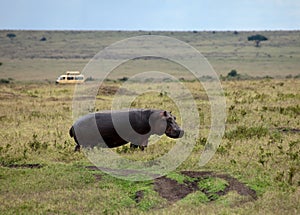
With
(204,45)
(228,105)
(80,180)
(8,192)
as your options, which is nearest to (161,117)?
(80,180)

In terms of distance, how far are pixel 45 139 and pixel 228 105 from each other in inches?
416

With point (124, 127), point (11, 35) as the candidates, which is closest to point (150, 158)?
point (124, 127)

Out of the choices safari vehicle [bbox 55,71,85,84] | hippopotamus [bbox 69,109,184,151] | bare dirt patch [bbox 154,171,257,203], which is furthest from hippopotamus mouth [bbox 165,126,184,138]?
safari vehicle [bbox 55,71,85,84]

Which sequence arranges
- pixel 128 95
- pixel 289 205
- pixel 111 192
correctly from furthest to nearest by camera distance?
pixel 128 95
pixel 111 192
pixel 289 205

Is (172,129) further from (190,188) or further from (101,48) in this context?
(101,48)

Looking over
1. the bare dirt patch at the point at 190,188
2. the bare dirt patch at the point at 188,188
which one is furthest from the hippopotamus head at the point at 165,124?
the bare dirt patch at the point at 188,188

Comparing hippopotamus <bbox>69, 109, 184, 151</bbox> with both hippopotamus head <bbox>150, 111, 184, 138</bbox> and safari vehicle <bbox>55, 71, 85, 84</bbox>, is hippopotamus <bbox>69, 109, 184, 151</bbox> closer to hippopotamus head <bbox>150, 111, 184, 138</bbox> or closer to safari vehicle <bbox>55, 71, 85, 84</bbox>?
hippopotamus head <bbox>150, 111, 184, 138</bbox>

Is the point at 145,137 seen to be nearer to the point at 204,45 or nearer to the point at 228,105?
the point at 228,105

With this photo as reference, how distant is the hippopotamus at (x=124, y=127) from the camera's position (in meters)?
13.9

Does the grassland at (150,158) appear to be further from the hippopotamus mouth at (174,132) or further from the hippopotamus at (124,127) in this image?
the hippopotamus mouth at (174,132)

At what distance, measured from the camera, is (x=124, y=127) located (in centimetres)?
1399

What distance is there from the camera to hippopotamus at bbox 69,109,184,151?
13.9 m

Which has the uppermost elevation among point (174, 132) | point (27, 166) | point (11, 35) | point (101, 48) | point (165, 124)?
point (11, 35)

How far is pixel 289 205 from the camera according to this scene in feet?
31.3
